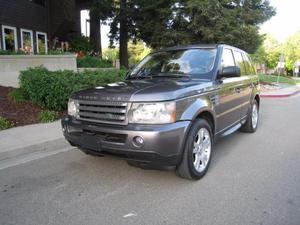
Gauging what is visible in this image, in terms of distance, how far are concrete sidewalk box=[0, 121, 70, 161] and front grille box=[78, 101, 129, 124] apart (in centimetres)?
201

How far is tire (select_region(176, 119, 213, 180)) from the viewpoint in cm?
408

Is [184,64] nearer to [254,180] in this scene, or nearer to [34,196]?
[254,180]

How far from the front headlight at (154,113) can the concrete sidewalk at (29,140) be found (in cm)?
293

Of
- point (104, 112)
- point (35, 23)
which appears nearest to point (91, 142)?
point (104, 112)

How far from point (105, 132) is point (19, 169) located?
188cm

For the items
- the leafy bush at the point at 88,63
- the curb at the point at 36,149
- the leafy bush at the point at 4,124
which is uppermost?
the leafy bush at the point at 88,63

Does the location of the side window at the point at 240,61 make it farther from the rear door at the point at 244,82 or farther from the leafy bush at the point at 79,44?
the leafy bush at the point at 79,44

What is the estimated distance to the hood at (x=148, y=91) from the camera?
3.87 m

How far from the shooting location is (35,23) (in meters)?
17.3

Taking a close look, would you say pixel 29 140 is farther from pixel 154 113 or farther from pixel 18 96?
pixel 154 113

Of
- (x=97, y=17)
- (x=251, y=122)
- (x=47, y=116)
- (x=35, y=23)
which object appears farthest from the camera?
(x=97, y=17)

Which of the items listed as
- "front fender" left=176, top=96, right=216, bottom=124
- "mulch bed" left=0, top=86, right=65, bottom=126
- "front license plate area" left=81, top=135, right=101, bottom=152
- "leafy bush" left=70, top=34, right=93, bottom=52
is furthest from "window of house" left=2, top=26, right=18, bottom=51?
"front fender" left=176, top=96, right=216, bottom=124

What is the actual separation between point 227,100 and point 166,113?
1.89 m

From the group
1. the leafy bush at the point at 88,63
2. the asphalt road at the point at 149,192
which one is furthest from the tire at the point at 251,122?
the leafy bush at the point at 88,63
